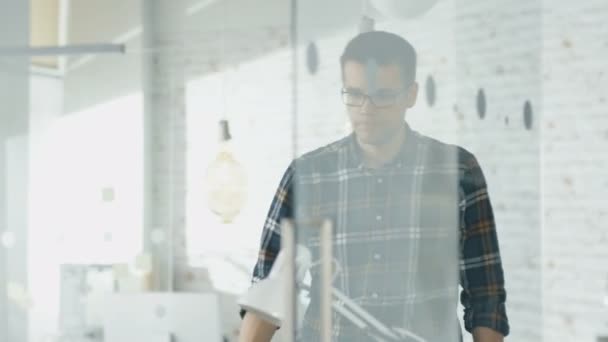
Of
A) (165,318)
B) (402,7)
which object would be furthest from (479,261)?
(165,318)

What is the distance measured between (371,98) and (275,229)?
0.32 meters

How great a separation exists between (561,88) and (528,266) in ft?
2.59

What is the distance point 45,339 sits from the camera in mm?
4738

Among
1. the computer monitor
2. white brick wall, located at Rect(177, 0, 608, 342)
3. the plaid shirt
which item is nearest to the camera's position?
the plaid shirt

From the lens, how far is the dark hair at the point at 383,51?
1.69 meters

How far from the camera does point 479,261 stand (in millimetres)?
1799

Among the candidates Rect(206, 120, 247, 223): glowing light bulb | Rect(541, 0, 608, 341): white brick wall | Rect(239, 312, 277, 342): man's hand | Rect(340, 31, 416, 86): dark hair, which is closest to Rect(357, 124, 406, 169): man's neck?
Rect(340, 31, 416, 86): dark hair

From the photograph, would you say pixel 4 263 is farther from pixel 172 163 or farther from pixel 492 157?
pixel 492 157

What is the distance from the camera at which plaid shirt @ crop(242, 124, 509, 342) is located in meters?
1.65

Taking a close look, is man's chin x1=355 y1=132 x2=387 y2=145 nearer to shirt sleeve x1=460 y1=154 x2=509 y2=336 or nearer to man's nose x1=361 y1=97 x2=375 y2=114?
man's nose x1=361 y1=97 x2=375 y2=114

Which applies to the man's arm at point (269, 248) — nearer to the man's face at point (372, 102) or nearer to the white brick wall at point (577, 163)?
the man's face at point (372, 102)

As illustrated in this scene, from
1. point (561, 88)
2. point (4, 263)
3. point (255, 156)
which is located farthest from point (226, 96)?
point (561, 88)

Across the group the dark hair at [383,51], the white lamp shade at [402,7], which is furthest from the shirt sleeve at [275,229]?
the white lamp shade at [402,7]

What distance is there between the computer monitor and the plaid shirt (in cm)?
171
